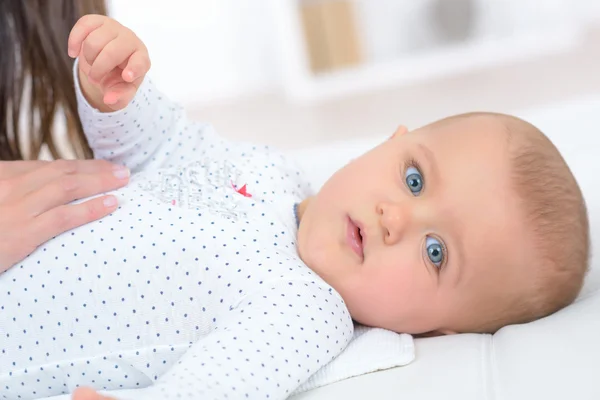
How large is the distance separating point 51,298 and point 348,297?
1.20ft

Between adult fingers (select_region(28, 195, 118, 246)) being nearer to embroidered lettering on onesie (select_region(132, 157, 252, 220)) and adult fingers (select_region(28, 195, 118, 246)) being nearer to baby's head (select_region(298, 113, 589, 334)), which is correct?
embroidered lettering on onesie (select_region(132, 157, 252, 220))

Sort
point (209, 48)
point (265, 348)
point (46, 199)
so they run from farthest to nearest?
point (209, 48), point (46, 199), point (265, 348)

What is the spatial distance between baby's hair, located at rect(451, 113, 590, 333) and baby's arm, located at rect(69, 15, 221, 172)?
0.49m

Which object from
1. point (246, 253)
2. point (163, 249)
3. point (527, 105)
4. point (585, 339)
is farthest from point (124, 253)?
point (527, 105)

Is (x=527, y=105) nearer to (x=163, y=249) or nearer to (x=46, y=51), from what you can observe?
(x=46, y=51)

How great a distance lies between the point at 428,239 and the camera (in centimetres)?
100

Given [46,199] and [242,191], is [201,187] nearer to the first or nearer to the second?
[242,191]

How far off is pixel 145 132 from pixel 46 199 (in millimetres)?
228

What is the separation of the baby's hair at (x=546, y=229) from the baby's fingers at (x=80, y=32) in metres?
0.54

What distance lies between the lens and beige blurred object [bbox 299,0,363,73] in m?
3.45

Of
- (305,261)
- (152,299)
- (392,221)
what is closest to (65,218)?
(152,299)

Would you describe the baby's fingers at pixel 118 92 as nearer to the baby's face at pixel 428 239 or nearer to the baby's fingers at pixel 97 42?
the baby's fingers at pixel 97 42

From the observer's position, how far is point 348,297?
1018mm

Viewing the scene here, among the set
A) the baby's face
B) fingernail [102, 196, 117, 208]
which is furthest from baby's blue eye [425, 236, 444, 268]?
fingernail [102, 196, 117, 208]
